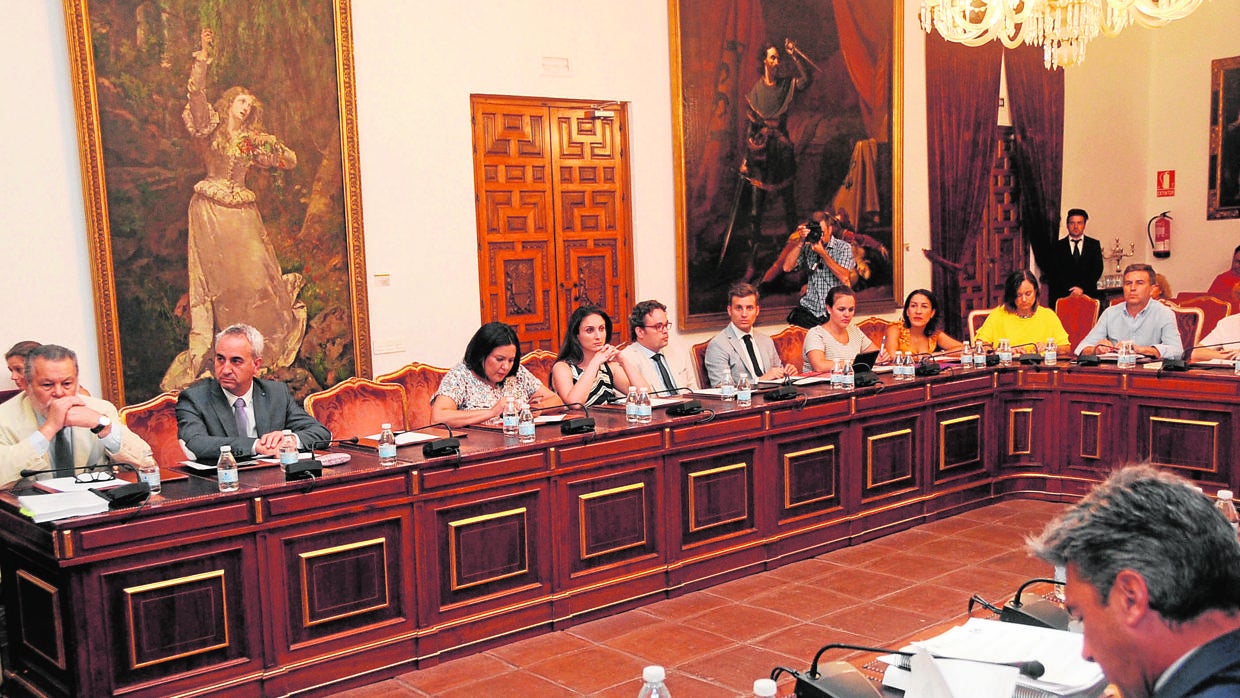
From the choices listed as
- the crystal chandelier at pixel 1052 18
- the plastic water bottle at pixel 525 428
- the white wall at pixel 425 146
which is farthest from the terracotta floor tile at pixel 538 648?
the crystal chandelier at pixel 1052 18

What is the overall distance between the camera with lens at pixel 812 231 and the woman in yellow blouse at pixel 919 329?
175cm

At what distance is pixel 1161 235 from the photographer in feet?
37.4

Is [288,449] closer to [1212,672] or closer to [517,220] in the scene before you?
[1212,672]

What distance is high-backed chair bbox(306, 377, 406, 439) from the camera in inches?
205

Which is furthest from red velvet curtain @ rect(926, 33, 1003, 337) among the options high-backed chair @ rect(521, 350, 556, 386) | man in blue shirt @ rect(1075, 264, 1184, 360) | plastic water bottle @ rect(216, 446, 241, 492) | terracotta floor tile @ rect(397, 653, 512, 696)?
plastic water bottle @ rect(216, 446, 241, 492)

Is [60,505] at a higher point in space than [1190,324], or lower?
lower

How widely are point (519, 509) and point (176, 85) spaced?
10.4 ft

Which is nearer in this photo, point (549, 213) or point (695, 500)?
point (695, 500)

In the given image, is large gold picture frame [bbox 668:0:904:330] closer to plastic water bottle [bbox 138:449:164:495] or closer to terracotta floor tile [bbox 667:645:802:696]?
terracotta floor tile [bbox 667:645:802:696]

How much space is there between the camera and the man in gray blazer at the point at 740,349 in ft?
19.1

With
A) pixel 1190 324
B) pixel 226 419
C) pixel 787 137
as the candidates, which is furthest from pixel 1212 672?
pixel 787 137

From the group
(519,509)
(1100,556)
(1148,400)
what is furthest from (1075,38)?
(1100,556)

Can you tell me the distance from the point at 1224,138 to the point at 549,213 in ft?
25.6

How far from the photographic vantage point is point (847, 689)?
185 centimetres
